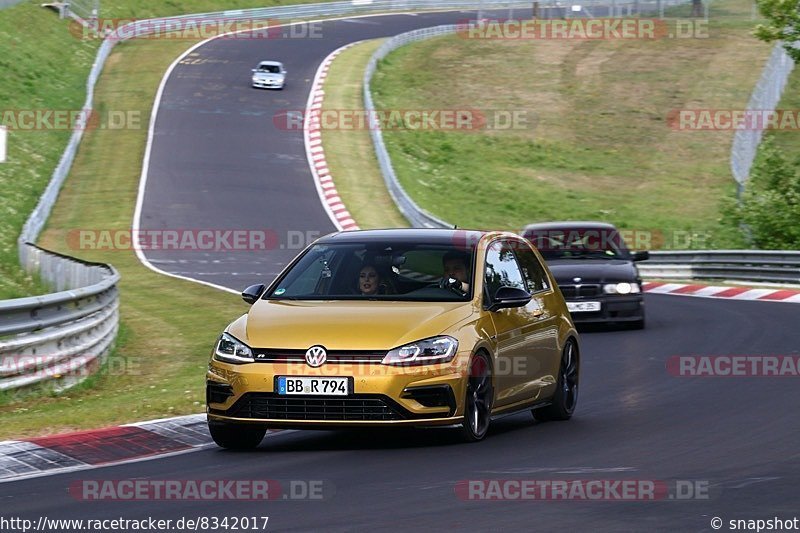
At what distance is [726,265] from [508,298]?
76.4 ft

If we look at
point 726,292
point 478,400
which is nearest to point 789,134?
point 726,292

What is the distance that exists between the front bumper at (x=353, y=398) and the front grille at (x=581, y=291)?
10.7m

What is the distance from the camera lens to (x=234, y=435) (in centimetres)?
1050

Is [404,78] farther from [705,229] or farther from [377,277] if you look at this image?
[377,277]

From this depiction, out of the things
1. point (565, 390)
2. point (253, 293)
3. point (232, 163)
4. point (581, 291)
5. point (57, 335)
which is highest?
point (253, 293)

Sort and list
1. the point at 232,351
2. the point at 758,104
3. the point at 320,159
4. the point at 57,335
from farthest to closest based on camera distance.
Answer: the point at 320,159 → the point at 758,104 → the point at 57,335 → the point at 232,351

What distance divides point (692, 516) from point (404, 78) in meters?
56.1


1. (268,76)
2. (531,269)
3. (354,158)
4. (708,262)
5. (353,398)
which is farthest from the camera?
(268,76)

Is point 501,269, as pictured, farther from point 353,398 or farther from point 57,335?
point 57,335

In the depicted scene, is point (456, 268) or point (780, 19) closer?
point (456, 268)

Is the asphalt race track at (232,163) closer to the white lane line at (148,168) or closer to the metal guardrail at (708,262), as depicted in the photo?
the white lane line at (148,168)

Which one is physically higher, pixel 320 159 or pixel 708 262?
pixel 320 159

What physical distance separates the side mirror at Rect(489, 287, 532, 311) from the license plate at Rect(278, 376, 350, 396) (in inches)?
58.7

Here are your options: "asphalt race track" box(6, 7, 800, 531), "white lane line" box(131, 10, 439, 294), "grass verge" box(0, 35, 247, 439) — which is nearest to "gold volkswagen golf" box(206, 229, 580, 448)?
"asphalt race track" box(6, 7, 800, 531)
